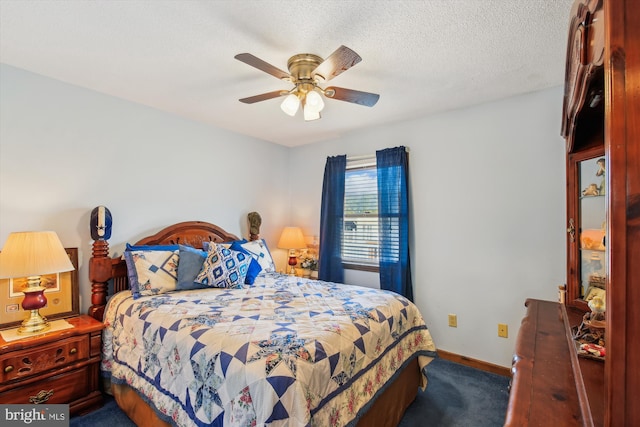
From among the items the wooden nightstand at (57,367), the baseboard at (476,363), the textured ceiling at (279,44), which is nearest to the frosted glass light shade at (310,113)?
the textured ceiling at (279,44)

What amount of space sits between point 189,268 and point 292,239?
1.52m

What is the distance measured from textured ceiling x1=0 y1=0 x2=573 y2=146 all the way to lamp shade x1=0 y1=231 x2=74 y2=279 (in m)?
1.22

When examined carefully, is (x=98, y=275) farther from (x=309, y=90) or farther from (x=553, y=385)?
(x=553, y=385)

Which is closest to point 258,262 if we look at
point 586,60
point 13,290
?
point 13,290

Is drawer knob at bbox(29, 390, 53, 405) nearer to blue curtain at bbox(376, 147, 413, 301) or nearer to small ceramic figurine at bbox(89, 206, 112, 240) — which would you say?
small ceramic figurine at bbox(89, 206, 112, 240)

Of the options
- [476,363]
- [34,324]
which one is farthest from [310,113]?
[476,363]

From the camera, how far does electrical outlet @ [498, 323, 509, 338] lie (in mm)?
2660

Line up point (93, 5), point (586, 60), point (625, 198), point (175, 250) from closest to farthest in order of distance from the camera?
point (625, 198), point (586, 60), point (93, 5), point (175, 250)

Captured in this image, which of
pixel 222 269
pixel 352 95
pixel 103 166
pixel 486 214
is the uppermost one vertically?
pixel 352 95

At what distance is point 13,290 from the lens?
213cm

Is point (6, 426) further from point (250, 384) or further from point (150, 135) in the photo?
point (150, 135)

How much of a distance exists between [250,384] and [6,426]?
68.0 inches

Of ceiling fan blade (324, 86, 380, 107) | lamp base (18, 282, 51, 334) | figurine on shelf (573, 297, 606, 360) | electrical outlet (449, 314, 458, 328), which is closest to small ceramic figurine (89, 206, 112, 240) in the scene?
lamp base (18, 282, 51, 334)

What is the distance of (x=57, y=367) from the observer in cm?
200
